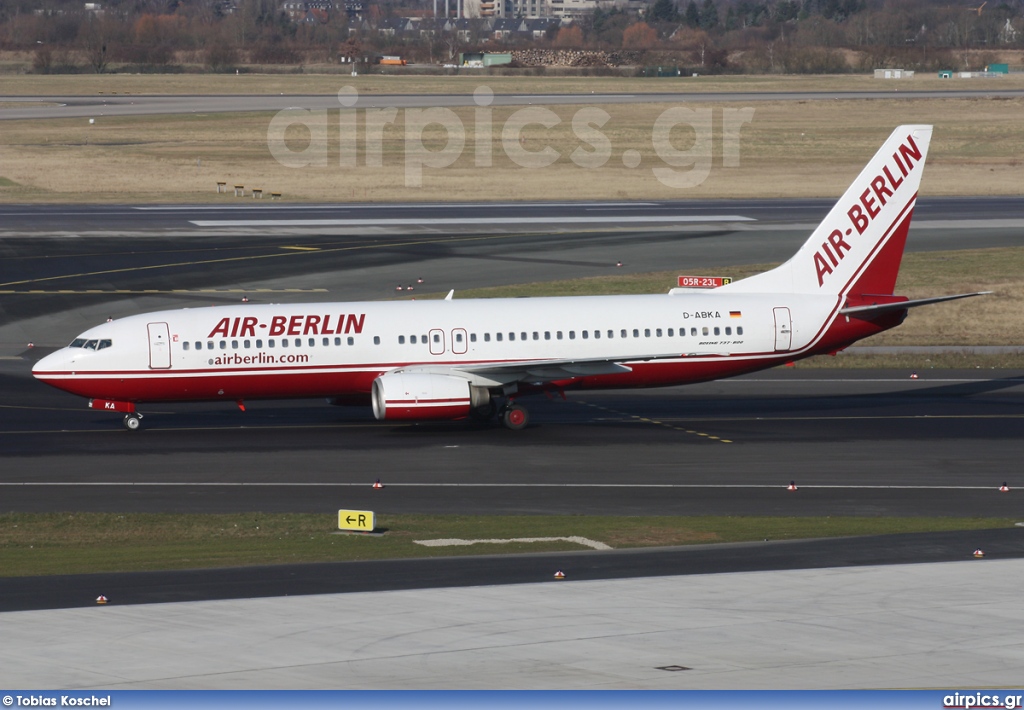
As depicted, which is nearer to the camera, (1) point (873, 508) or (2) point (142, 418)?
(1) point (873, 508)

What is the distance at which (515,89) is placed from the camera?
182 metres

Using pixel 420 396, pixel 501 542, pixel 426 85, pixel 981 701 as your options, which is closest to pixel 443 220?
pixel 420 396

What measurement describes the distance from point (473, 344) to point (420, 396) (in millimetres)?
2860

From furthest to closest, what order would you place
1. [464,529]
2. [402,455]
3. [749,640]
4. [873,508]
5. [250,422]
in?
[250,422], [402,455], [873,508], [464,529], [749,640]

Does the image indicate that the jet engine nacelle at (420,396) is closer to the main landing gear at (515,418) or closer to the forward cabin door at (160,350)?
the main landing gear at (515,418)

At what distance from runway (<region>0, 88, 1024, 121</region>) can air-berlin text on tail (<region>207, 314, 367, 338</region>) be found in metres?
112

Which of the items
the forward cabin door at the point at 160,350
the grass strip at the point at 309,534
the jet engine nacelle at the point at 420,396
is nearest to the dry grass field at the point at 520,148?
the forward cabin door at the point at 160,350

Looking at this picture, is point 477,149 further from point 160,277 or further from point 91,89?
point 91,89

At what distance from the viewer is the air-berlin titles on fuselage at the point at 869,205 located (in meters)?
45.9

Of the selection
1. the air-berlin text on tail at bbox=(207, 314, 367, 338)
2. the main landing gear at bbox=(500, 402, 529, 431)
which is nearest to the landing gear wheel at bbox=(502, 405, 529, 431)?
the main landing gear at bbox=(500, 402, 529, 431)

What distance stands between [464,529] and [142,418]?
18.2 m

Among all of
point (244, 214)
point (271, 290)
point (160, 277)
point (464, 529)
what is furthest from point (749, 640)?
point (244, 214)

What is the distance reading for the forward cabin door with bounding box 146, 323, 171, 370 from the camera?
42969mm

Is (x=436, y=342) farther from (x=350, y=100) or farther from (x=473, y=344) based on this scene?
(x=350, y=100)
